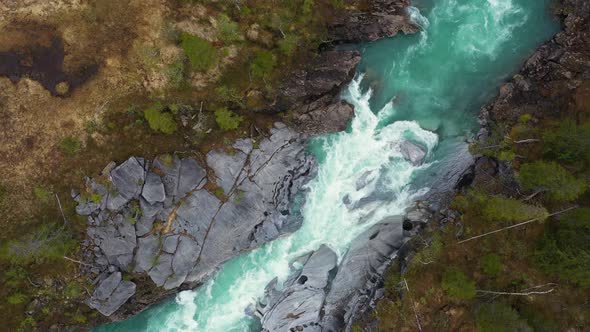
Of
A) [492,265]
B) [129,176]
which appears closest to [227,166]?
[129,176]

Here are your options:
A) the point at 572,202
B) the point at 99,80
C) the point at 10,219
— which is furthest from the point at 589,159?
the point at 10,219

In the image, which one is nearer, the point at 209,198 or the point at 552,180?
the point at 552,180

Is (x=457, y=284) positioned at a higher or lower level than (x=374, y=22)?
lower

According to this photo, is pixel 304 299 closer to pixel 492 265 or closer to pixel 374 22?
pixel 492 265

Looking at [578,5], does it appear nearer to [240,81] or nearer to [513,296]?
[513,296]

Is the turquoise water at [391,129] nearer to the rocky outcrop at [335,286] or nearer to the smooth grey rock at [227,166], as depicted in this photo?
the rocky outcrop at [335,286]

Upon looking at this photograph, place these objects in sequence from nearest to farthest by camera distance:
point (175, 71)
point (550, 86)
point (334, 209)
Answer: point (175, 71), point (550, 86), point (334, 209)

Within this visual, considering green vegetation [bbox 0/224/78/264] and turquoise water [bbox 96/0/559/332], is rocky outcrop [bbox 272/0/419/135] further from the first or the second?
green vegetation [bbox 0/224/78/264]
